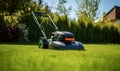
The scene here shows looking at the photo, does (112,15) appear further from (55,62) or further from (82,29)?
(55,62)

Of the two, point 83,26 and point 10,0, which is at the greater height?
point 10,0

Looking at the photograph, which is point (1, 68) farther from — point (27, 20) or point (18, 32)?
point (27, 20)

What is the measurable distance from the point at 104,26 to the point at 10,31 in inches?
436

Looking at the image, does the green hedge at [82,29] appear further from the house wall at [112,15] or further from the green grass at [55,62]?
the house wall at [112,15]

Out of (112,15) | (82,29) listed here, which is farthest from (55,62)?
(112,15)

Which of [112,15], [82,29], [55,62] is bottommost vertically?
[112,15]

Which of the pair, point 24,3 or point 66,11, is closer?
point 24,3

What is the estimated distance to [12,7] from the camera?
26578 millimetres

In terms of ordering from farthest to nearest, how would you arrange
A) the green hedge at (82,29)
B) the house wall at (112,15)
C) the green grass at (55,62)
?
1. the house wall at (112,15)
2. the green hedge at (82,29)
3. the green grass at (55,62)

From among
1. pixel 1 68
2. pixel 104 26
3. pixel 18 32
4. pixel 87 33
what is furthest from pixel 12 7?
pixel 1 68

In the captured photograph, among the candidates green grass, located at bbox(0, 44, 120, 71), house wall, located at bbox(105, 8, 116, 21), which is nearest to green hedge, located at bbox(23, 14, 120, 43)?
green grass, located at bbox(0, 44, 120, 71)

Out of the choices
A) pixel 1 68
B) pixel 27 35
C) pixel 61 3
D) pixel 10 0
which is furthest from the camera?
pixel 61 3

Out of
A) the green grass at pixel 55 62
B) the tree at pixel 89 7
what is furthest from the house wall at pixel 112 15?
the green grass at pixel 55 62

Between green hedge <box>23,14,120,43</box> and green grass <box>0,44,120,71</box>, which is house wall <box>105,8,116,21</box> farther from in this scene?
green grass <box>0,44,120,71</box>
